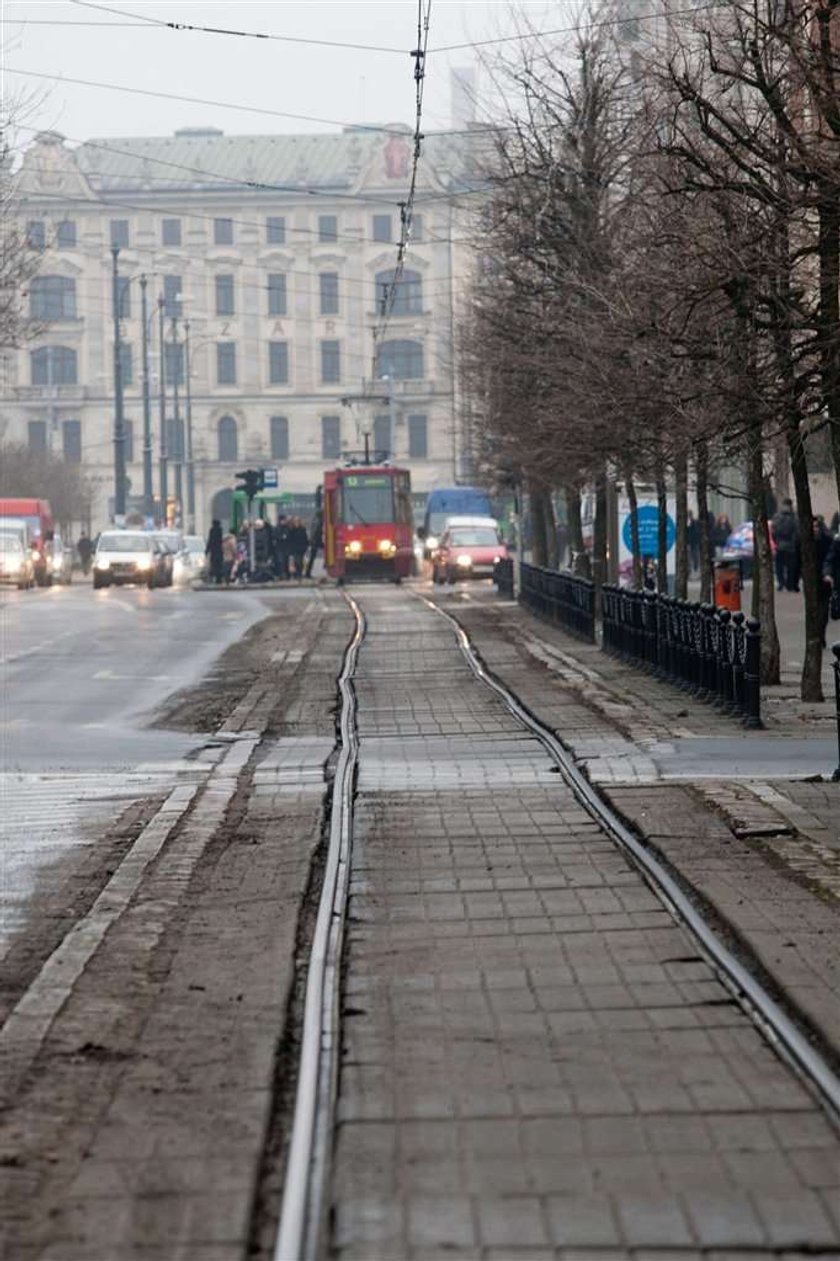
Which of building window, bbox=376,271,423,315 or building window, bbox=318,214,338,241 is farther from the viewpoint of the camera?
building window, bbox=318,214,338,241

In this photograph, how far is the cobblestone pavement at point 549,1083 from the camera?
5.58 metres

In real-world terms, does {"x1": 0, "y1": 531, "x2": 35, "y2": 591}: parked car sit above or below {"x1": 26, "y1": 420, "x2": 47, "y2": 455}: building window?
below

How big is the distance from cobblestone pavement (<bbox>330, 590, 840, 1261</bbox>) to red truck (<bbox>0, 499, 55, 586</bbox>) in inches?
2376

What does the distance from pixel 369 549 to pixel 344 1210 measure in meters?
61.5

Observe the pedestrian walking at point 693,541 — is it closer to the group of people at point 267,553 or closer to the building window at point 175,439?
the group of people at point 267,553

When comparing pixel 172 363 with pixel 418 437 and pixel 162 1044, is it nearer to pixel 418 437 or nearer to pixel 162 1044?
pixel 418 437

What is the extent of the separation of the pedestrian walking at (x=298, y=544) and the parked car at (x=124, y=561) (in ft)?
27.1

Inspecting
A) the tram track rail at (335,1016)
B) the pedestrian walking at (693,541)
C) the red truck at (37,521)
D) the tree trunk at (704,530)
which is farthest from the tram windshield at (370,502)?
the tram track rail at (335,1016)

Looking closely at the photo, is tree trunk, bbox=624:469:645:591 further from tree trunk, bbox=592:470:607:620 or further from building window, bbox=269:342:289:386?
building window, bbox=269:342:289:386

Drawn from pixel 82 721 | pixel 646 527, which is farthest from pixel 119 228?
pixel 82 721

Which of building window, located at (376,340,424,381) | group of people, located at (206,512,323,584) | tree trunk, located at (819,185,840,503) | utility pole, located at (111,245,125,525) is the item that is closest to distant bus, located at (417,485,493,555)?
utility pole, located at (111,245,125,525)

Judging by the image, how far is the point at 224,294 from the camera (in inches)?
5207

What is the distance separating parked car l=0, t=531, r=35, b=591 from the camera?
6644cm

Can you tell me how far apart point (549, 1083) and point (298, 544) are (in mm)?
68657
